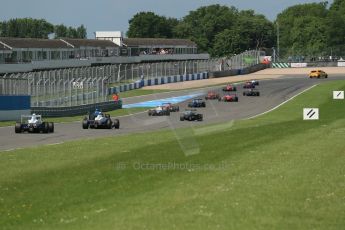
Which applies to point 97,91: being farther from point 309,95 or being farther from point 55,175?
point 55,175

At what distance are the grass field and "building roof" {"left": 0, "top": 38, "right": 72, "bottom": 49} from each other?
7405 cm

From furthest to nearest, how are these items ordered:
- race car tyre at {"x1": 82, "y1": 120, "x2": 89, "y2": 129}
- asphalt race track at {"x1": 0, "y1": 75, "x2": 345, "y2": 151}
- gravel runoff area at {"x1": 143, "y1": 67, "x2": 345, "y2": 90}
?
gravel runoff area at {"x1": 143, "y1": 67, "x2": 345, "y2": 90}, race car tyre at {"x1": 82, "y1": 120, "x2": 89, "y2": 129}, asphalt race track at {"x1": 0, "y1": 75, "x2": 345, "y2": 151}

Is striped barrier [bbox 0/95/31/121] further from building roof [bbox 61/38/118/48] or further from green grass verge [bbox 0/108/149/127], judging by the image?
building roof [bbox 61/38/118/48]

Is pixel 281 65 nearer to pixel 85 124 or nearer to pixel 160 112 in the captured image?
pixel 160 112

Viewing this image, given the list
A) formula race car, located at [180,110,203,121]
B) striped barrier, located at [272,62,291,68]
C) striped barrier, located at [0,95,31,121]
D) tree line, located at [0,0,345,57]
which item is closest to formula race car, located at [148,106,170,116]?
formula race car, located at [180,110,203,121]

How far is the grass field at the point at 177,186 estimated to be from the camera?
36.7 ft

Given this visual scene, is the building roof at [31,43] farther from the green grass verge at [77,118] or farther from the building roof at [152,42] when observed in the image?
the green grass verge at [77,118]

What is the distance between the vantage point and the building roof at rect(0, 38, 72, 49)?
315 ft

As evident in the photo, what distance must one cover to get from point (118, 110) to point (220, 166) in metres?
40.6

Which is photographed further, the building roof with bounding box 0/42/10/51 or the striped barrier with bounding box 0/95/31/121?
the building roof with bounding box 0/42/10/51

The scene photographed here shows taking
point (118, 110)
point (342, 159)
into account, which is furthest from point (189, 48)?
point (342, 159)

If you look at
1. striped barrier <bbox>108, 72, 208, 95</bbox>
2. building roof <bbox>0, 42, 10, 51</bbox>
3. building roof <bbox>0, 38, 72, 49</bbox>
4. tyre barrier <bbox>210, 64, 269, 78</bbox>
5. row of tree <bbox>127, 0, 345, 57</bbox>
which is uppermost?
row of tree <bbox>127, 0, 345, 57</bbox>

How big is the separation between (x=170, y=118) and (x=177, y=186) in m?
33.8

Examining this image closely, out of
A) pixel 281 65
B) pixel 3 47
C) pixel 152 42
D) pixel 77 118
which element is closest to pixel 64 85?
pixel 77 118
